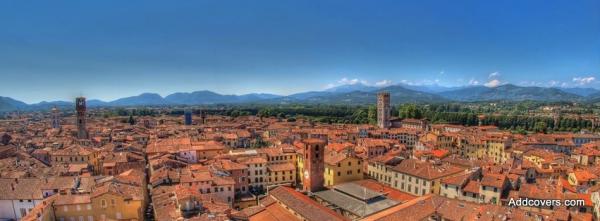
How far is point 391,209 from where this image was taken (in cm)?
3816

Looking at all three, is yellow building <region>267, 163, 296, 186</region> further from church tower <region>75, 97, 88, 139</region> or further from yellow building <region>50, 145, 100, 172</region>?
church tower <region>75, 97, 88, 139</region>

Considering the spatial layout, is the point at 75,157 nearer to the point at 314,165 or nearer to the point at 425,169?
the point at 314,165

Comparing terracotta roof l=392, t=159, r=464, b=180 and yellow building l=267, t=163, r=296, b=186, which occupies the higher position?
terracotta roof l=392, t=159, r=464, b=180

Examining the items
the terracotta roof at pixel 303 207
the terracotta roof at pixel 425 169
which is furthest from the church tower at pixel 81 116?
the terracotta roof at pixel 425 169

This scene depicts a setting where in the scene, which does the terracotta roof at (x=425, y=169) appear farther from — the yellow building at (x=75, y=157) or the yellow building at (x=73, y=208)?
the yellow building at (x=75, y=157)

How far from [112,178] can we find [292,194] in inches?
876

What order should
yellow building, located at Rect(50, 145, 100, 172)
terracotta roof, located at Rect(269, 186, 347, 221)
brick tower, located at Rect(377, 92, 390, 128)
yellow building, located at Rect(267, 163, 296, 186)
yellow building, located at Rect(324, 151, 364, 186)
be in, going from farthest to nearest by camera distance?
1. brick tower, located at Rect(377, 92, 390, 128)
2. yellow building, located at Rect(50, 145, 100, 172)
3. yellow building, located at Rect(267, 163, 296, 186)
4. yellow building, located at Rect(324, 151, 364, 186)
5. terracotta roof, located at Rect(269, 186, 347, 221)

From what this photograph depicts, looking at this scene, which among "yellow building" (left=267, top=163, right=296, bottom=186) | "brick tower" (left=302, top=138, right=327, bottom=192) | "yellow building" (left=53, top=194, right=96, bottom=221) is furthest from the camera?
"yellow building" (left=267, top=163, right=296, bottom=186)

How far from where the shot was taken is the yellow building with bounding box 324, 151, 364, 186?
50844 mm

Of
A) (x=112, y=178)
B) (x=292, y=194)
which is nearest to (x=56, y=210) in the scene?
(x=112, y=178)

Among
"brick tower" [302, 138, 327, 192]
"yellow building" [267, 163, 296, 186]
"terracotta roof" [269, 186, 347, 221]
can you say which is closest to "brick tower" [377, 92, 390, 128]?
"yellow building" [267, 163, 296, 186]

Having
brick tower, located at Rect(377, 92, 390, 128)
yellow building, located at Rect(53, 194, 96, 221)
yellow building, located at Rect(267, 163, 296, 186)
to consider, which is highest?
brick tower, located at Rect(377, 92, 390, 128)

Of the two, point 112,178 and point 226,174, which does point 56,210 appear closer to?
point 112,178

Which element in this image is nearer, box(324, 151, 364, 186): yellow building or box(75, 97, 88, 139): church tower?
box(324, 151, 364, 186): yellow building
